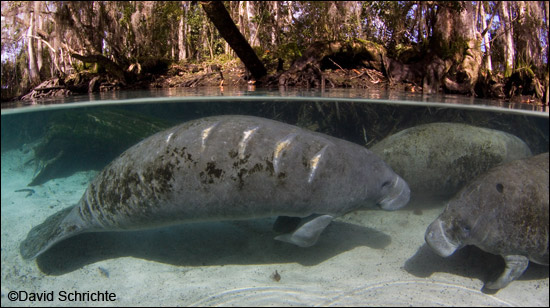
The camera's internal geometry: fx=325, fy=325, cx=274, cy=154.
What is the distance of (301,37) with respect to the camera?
9250 mm

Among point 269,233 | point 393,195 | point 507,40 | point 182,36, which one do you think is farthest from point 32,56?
point 507,40

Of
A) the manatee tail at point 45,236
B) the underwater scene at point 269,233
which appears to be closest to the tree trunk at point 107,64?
the underwater scene at point 269,233

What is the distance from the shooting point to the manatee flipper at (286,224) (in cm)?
387

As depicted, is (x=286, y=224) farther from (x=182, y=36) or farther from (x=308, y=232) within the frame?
(x=182, y=36)

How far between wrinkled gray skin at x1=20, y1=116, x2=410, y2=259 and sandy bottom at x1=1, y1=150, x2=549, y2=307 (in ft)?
1.32

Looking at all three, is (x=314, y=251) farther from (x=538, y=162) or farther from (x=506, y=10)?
(x=506, y=10)

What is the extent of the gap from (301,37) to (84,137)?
6.14m

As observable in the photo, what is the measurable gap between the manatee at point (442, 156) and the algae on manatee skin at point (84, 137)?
185 inches

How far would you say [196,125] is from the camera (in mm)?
3654

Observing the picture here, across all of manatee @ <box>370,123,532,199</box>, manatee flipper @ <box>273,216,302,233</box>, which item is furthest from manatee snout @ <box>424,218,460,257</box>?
manatee @ <box>370,123,532,199</box>

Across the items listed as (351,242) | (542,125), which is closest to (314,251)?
(351,242)

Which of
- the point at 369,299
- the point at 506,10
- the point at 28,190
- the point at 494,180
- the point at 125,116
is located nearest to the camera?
the point at 369,299

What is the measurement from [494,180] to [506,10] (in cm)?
497

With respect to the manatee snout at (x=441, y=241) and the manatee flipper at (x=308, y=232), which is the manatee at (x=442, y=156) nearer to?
the manatee snout at (x=441, y=241)
